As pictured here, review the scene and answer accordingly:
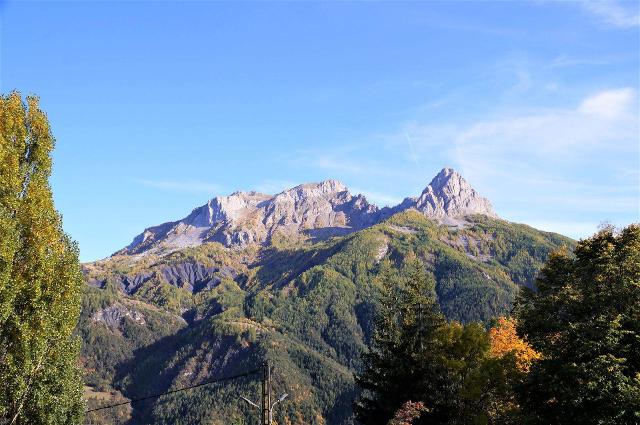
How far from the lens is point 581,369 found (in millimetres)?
29297

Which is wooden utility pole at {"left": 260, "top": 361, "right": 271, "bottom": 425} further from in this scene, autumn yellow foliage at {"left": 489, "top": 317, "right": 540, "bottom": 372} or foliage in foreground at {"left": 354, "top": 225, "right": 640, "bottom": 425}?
autumn yellow foliage at {"left": 489, "top": 317, "right": 540, "bottom": 372}

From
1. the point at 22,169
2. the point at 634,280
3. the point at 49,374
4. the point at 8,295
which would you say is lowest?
the point at 49,374

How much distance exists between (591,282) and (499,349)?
19.6m

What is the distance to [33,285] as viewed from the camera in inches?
1144

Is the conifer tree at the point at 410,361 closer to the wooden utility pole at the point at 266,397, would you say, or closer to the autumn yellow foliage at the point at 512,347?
the autumn yellow foliage at the point at 512,347

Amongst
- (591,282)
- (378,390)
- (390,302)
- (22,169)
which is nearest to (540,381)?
(591,282)

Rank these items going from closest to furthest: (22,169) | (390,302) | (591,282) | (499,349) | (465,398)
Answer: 1. (22,169)
2. (591,282)
3. (465,398)
4. (499,349)
5. (390,302)

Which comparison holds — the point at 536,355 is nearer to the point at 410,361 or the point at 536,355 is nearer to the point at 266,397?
the point at 410,361

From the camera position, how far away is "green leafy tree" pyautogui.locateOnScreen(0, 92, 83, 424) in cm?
2850

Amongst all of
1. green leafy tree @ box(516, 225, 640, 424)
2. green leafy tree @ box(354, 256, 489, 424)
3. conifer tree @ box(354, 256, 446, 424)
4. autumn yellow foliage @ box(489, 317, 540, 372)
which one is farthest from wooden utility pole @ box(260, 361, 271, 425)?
conifer tree @ box(354, 256, 446, 424)

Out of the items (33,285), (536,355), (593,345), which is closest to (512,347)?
(536,355)

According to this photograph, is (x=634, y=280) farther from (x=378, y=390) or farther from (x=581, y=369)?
(x=378, y=390)

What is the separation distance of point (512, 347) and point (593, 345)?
19.7 m

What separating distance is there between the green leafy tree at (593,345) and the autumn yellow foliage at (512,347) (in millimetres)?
5243
